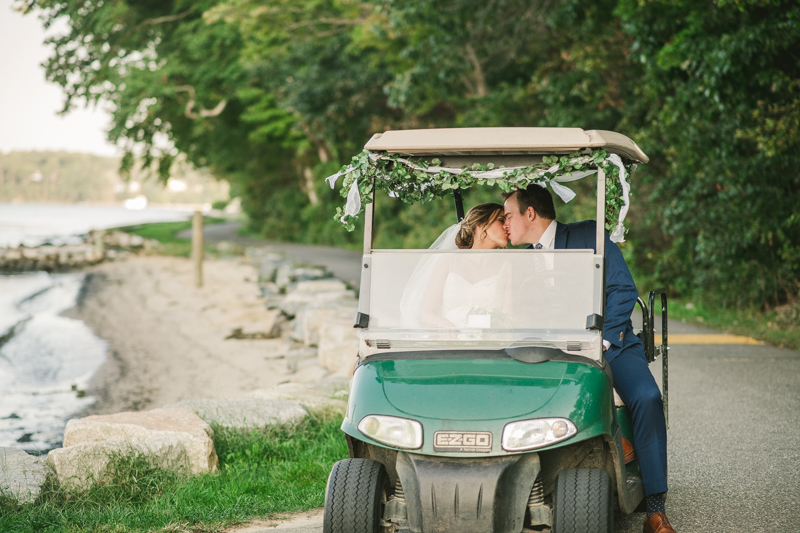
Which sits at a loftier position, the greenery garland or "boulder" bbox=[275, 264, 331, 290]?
the greenery garland

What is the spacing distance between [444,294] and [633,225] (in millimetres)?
12026

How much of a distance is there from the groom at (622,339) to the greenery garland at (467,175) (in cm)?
22

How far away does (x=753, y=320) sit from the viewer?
11.2 meters

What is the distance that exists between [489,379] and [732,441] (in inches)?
131

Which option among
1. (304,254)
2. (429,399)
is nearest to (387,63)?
(304,254)

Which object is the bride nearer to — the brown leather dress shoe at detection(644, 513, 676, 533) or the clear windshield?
the clear windshield

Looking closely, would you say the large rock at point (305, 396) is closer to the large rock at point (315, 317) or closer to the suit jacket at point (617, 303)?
the suit jacket at point (617, 303)

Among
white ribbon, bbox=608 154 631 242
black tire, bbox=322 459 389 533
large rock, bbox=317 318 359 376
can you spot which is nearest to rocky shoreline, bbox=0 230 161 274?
large rock, bbox=317 318 359 376

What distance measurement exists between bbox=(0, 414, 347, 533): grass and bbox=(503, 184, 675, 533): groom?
1931 millimetres

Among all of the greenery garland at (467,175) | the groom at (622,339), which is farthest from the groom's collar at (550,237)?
the greenery garland at (467,175)

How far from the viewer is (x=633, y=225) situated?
1499cm

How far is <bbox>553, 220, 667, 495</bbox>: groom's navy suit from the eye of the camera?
3.76m

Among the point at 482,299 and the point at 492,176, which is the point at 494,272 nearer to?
the point at 482,299

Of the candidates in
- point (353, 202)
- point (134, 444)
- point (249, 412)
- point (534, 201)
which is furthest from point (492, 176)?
point (249, 412)
